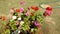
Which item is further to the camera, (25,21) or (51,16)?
→ (51,16)

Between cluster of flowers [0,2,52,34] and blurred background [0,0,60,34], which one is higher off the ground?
cluster of flowers [0,2,52,34]

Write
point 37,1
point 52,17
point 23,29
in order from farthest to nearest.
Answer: point 37,1 < point 52,17 < point 23,29

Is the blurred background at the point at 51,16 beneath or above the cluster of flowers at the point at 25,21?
beneath

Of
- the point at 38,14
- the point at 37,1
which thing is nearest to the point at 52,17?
the point at 37,1

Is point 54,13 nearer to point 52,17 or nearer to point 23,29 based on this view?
point 52,17

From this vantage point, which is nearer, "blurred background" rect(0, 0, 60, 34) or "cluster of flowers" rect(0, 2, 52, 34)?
"cluster of flowers" rect(0, 2, 52, 34)

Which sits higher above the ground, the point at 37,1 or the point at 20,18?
the point at 20,18

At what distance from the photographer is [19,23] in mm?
2012

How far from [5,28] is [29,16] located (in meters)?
0.34

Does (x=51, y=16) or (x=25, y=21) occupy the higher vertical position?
(x=25, y=21)

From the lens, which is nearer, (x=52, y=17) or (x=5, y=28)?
(x=5, y=28)

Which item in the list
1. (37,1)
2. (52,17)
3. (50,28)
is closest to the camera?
(50,28)

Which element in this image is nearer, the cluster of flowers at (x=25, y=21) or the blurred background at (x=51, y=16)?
the cluster of flowers at (x=25, y=21)

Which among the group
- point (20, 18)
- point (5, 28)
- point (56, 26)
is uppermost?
point (20, 18)
